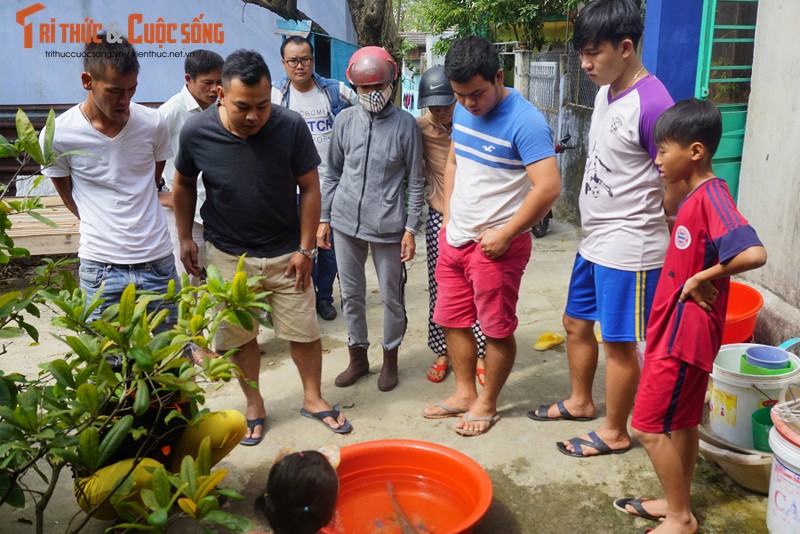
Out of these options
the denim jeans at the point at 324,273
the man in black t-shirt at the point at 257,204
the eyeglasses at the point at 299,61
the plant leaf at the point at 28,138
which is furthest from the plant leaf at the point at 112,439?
the denim jeans at the point at 324,273

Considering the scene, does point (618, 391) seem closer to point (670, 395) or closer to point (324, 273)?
point (670, 395)

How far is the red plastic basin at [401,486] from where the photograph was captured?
9.29ft

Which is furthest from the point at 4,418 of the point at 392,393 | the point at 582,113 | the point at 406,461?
the point at 582,113

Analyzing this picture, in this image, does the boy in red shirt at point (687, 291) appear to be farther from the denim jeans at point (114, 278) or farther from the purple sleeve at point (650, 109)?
the denim jeans at point (114, 278)

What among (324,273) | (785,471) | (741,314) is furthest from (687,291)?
(324,273)

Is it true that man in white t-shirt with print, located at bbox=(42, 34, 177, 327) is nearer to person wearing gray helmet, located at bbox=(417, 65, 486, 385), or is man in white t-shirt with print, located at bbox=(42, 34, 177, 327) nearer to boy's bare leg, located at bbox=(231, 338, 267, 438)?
boy's bare leg, located at bbox=(231, 338, 267, 438)

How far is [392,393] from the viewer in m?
4.00

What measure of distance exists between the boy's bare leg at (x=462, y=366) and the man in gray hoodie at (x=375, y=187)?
1.45 ft

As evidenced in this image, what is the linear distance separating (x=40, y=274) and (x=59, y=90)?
23.6ft

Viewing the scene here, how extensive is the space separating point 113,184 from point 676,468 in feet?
8.57

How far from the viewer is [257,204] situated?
3.29 meters

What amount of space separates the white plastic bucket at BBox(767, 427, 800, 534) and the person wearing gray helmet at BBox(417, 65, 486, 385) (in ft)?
5.36

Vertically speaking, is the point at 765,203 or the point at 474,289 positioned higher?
the point at 765,203

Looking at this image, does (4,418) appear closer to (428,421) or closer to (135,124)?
(135,124)
